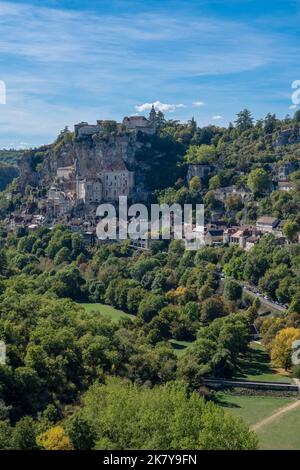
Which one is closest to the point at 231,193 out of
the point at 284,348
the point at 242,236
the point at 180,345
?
the point at 242,236

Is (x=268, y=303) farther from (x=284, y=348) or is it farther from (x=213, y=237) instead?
(x=213, y=237)

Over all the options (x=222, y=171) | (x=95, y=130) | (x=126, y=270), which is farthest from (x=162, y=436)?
(x=95, y=130)

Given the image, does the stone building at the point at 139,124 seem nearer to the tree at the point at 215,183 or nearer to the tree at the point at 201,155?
the tree at the point at 201,155

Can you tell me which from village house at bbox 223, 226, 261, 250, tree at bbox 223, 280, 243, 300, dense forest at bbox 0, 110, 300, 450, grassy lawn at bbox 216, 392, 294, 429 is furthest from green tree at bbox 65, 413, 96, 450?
village house at bbox 223, 226, 261, 250

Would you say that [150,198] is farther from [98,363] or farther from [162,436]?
[162,436]

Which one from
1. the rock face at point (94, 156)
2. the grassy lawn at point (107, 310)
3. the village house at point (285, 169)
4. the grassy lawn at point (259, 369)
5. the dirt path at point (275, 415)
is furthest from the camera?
the rock face at point (94, 156)

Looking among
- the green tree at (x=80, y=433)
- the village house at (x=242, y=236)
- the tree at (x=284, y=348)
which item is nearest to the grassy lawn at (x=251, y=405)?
the tree at (x=284, y=348)
